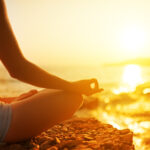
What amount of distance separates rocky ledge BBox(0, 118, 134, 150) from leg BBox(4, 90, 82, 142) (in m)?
0.23

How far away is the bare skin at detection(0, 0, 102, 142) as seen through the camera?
219 cm

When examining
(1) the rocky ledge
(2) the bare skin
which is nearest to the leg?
(2) the bare skin

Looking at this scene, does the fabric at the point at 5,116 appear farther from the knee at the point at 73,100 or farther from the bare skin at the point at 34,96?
the knee at the point at 73,100

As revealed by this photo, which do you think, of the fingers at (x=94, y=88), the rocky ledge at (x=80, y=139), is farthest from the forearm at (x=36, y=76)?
the rocky ledge at (x=80, y=139)

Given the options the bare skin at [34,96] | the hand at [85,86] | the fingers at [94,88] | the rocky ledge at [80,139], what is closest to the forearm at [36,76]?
the bare skin at [34,96]

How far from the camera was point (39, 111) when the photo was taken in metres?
2.52

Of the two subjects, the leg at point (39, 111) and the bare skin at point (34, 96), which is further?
the leg at point (39, 111)

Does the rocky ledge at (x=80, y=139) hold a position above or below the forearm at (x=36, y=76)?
below

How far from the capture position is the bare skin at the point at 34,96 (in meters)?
2.19

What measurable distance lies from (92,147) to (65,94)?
0.67 metres

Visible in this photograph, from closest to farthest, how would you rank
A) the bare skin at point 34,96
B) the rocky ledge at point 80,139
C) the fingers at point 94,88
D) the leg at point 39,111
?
the bare skin at point 34,96
the leg at point 39,111
the fingers at point 94,88
the rocky ledge at point 80,139

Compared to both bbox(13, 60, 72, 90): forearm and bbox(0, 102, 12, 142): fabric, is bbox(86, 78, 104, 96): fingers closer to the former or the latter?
bbox(13, 60, 72, 90): forearm

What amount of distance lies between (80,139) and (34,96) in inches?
37.3

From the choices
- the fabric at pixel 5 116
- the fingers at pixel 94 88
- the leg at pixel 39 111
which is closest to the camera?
the fabric at pixel 5 116
